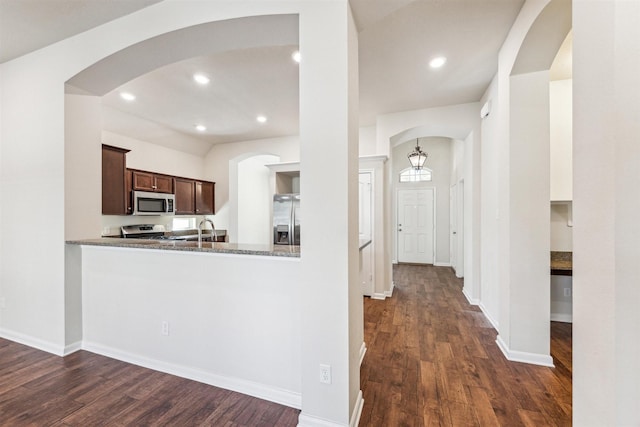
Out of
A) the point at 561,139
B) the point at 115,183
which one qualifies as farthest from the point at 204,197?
the point at 561,139

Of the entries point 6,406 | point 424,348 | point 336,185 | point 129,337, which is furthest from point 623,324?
point 6,406

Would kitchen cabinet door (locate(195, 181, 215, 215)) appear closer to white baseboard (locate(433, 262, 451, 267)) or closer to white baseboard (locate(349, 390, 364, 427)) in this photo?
white baseboard (locate(349, 390, 364, 427))

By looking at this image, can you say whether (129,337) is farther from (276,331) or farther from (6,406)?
(276,331)

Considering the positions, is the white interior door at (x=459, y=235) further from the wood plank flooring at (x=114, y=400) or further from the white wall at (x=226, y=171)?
the wood plank flooring at (x=114, y=400)

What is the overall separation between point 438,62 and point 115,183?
4791mm

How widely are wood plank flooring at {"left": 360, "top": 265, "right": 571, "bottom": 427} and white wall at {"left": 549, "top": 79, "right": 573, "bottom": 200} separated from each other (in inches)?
63.2

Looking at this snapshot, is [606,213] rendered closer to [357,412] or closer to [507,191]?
[507,191]

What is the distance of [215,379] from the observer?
209cm

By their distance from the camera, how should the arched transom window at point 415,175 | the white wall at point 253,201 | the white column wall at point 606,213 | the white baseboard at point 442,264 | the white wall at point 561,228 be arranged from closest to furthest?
the white column wall at point 606,213 < the white wall at point 561,228 < the white wall at point 253,201 < the white baseboard at point 442,264 < the arched transom window at point 415,175

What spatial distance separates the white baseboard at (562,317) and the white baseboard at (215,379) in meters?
3.35

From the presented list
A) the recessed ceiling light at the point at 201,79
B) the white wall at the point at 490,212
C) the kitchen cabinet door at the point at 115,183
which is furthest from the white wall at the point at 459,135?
the kitchen cabinet door at the point at 115,183

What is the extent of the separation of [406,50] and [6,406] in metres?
4.23

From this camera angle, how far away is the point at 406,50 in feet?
8.81

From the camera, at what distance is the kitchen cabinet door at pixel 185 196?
217 inches
